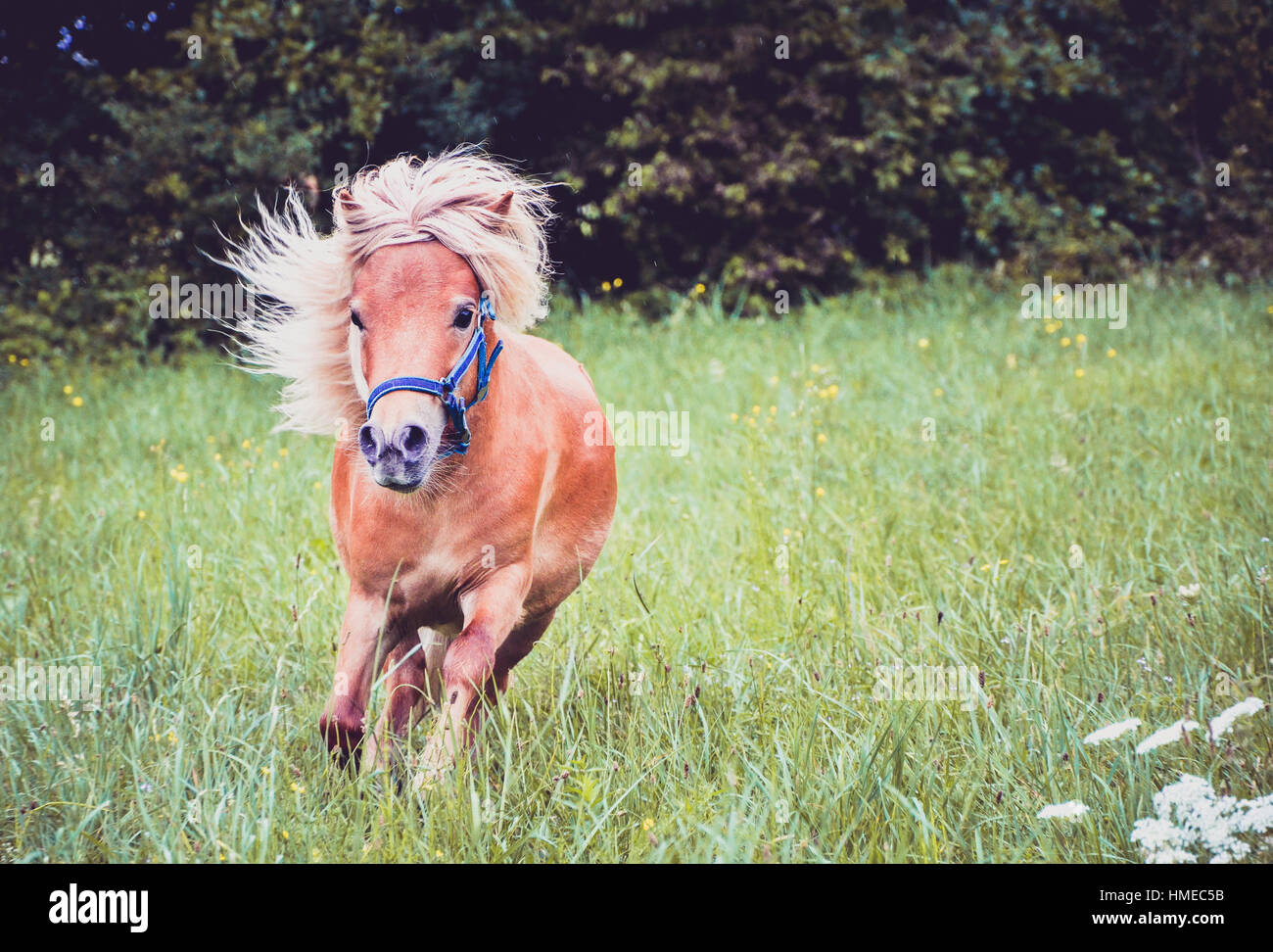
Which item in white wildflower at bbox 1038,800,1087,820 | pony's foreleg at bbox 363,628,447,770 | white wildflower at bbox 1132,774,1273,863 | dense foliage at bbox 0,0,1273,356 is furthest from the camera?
dense foliage at bbox 0,0,1273,356

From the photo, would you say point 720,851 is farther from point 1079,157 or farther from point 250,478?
point 1079,157

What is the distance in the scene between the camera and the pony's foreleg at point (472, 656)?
6.85ft

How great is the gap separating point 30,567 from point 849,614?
3.17 metres

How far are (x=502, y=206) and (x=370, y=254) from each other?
322 millimetres

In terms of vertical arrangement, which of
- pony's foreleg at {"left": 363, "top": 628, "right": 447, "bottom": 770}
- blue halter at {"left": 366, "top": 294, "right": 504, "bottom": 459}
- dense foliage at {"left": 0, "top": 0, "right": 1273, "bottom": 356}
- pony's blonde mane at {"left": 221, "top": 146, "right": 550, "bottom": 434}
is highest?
dense foliage at {"left": 0, "top": 0, "right": 1273, "bottom": 356}

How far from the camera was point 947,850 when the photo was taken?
7.00ft

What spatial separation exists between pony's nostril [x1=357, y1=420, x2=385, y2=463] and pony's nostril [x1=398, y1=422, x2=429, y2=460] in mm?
38

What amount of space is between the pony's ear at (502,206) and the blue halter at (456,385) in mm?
211

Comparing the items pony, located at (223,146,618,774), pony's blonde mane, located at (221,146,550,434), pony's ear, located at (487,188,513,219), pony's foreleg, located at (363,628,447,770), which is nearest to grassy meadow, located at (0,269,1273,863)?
pony's foreleg, located at (363,628,447,770)

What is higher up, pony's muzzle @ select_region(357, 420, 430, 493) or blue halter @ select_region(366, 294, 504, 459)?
blue halter @ select_region(366, 294, 504, 459)

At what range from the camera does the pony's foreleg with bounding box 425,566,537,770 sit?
2.09 meters

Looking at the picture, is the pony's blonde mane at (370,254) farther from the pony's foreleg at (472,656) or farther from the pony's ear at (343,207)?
the pony's foreleg at (472,656)

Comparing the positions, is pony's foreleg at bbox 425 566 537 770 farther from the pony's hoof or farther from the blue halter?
the blue halter
